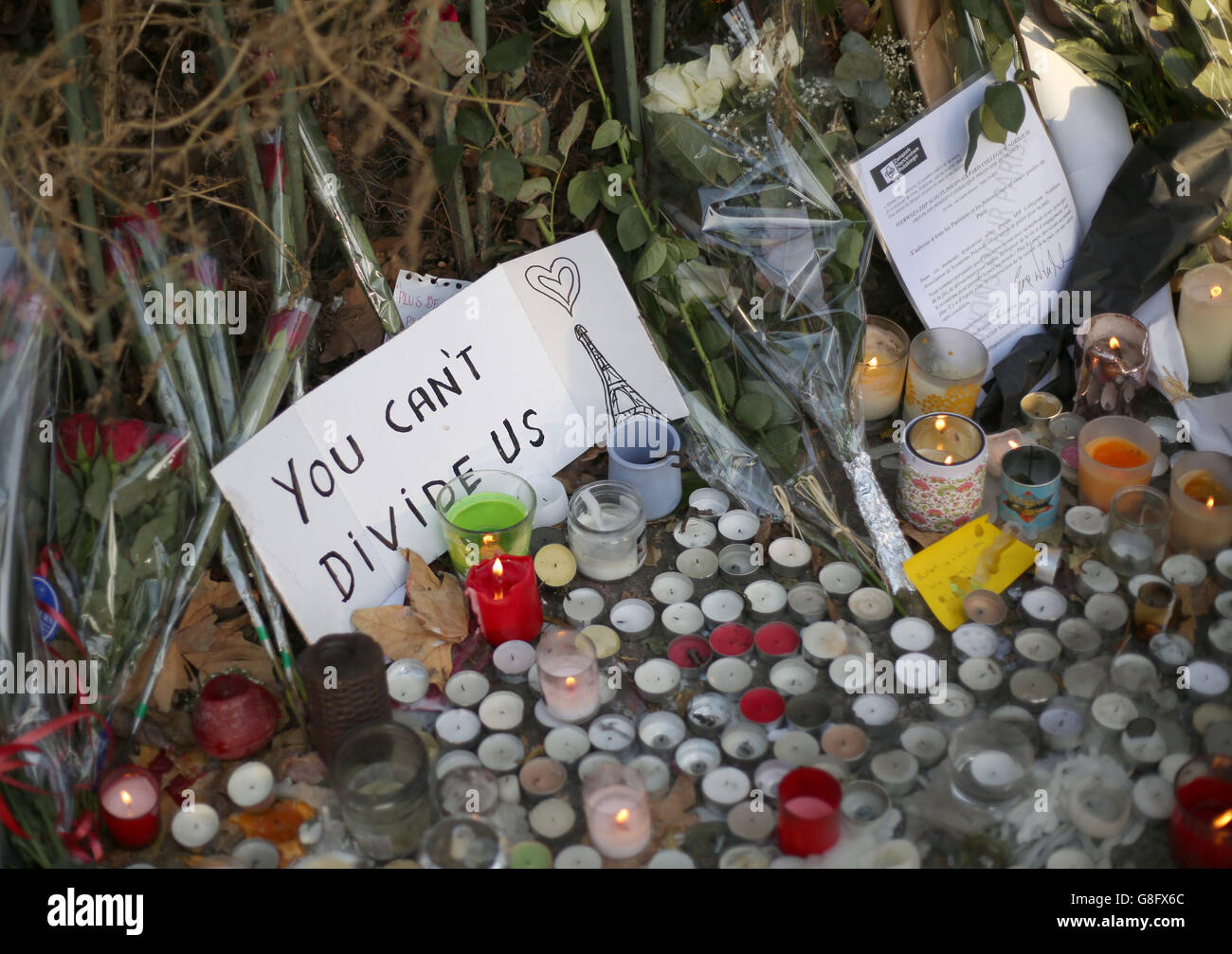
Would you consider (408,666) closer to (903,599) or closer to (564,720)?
(564,720)

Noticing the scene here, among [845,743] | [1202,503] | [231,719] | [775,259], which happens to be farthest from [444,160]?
[1202,503]

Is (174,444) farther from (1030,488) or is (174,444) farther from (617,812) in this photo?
(1030,488)

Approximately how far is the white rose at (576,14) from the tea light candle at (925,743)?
1.54 meters

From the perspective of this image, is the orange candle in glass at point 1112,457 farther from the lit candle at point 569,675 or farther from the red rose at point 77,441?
the red rose at point 77,441

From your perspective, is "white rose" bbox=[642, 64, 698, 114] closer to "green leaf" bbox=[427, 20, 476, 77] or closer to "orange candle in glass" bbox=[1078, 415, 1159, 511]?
"green leaf" bbox=[427, 20, 476, 77]

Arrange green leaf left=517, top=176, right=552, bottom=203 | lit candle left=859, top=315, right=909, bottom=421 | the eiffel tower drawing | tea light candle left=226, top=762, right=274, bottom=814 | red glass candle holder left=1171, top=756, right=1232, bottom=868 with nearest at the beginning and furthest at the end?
red glass candle holder left=1171, top=756, right=1232, bottom=868
tea light candle left=226, top=762, right=274, bottom=814
green leaf left=517, top=176, right=552, bottom=203
the eiffel tower drawing
lit candle left=859, top=315, right=909, bottom=421

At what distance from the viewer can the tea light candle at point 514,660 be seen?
2270 millimetres

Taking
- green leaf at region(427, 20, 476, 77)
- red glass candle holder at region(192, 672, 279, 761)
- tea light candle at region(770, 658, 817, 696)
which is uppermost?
green leaf at region(427, 20, 476, 77)

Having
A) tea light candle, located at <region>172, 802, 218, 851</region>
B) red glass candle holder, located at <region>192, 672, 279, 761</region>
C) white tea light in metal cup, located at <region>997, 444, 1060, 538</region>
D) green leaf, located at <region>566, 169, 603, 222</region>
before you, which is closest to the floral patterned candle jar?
white tea light in metal cup, located at <region>997, 444, 1060, 538</region>

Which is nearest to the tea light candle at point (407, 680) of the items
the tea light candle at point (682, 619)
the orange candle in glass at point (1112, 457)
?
the tea light candle at point (682, 619)

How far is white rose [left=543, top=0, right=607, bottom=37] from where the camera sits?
7.79ft

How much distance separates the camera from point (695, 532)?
2.55 metres

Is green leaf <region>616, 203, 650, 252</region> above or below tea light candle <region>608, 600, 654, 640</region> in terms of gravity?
above

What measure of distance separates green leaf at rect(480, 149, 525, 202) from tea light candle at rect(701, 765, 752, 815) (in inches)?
49.8
